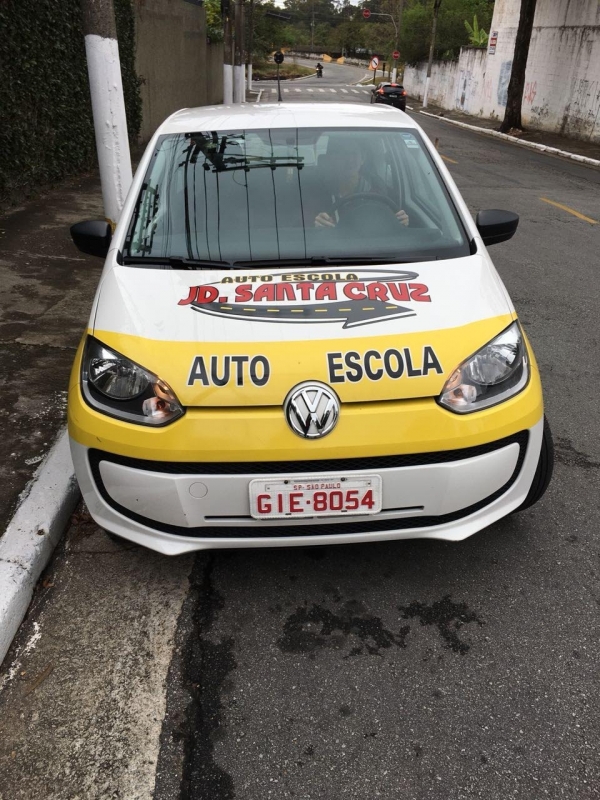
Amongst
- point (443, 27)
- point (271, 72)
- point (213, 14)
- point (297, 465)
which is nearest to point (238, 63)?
point (213, 14)

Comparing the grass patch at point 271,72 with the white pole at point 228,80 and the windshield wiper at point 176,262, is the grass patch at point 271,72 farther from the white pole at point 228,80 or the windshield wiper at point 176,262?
the windshield wiper at point 176,262

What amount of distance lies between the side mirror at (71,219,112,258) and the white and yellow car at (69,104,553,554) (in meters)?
0.37

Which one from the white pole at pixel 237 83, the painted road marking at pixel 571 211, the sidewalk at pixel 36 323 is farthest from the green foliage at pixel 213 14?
the sidewalk at pixel 36 323

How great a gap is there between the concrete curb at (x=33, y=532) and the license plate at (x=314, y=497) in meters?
0.95

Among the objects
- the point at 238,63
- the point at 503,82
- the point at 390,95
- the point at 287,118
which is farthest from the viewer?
the point at 390,95

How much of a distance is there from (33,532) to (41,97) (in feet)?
24.8

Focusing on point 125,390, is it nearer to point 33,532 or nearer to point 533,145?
point 33,532

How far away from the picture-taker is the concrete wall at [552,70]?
21391 mm

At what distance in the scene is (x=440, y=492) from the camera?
2.30 meters

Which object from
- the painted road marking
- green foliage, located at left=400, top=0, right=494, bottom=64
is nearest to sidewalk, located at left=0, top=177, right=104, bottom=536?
the painted road marking

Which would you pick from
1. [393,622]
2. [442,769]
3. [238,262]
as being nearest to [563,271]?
[238,262]

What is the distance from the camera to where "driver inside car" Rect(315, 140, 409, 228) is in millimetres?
3332

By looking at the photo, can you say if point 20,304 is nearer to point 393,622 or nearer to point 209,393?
point 209,393

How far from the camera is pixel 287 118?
361cm
